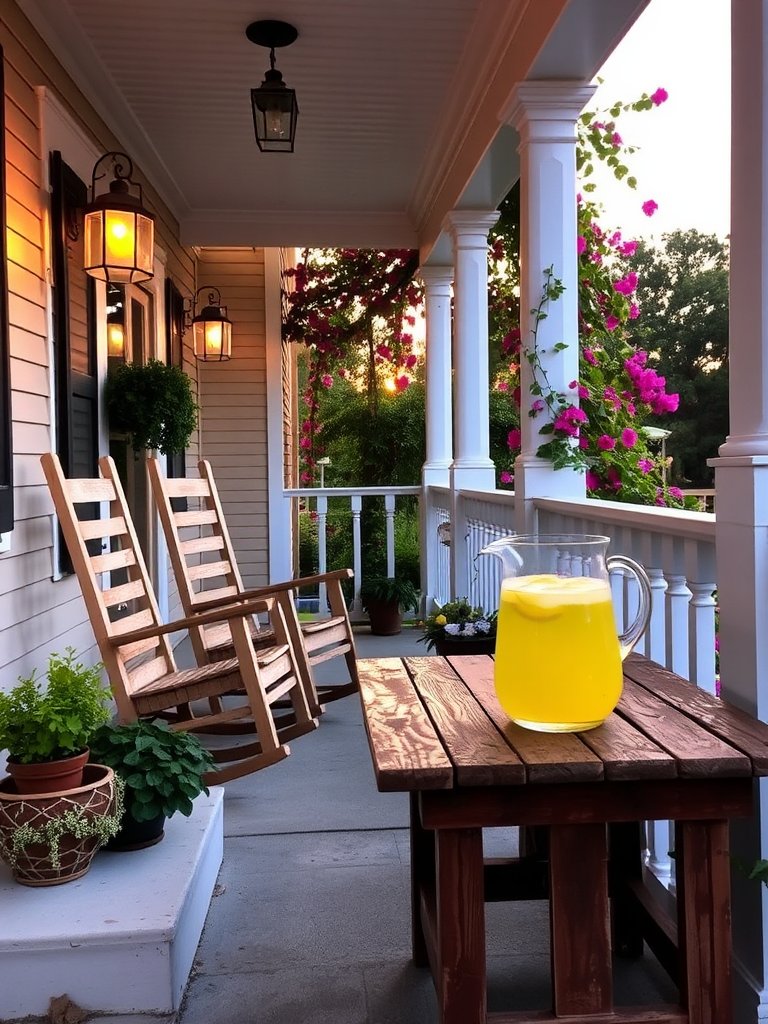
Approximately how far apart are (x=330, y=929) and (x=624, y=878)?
653 mm

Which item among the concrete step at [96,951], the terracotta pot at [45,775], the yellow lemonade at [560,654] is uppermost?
the yellow lemonade at [560,654]

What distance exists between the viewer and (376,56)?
12.0 feet

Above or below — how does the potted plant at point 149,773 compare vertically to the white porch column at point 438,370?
below

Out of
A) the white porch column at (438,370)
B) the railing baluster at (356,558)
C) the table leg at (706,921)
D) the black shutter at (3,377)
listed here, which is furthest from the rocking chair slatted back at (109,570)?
the white porch column at (438,370)

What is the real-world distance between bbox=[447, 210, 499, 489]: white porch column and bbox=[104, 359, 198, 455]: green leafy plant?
4.90ft

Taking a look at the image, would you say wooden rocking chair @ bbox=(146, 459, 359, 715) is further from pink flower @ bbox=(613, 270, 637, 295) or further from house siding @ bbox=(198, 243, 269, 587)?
house siding @ bbox=(198, 243, 269, 587)

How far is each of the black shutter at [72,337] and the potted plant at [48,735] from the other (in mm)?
1389

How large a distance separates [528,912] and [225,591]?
2.53 metres

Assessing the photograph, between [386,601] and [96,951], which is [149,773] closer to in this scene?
[96,951]

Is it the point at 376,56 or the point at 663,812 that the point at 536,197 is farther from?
the point at 663,812

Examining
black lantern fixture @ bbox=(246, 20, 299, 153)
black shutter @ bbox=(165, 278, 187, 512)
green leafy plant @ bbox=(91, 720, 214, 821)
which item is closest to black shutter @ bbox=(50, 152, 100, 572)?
black lantern fixture @ bbox=(246, 20, 299, 153)

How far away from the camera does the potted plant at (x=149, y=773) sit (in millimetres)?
2008

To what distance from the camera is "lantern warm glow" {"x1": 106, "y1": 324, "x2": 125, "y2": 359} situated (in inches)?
163

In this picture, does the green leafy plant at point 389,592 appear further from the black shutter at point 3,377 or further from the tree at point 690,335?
the tree at point 690,335
